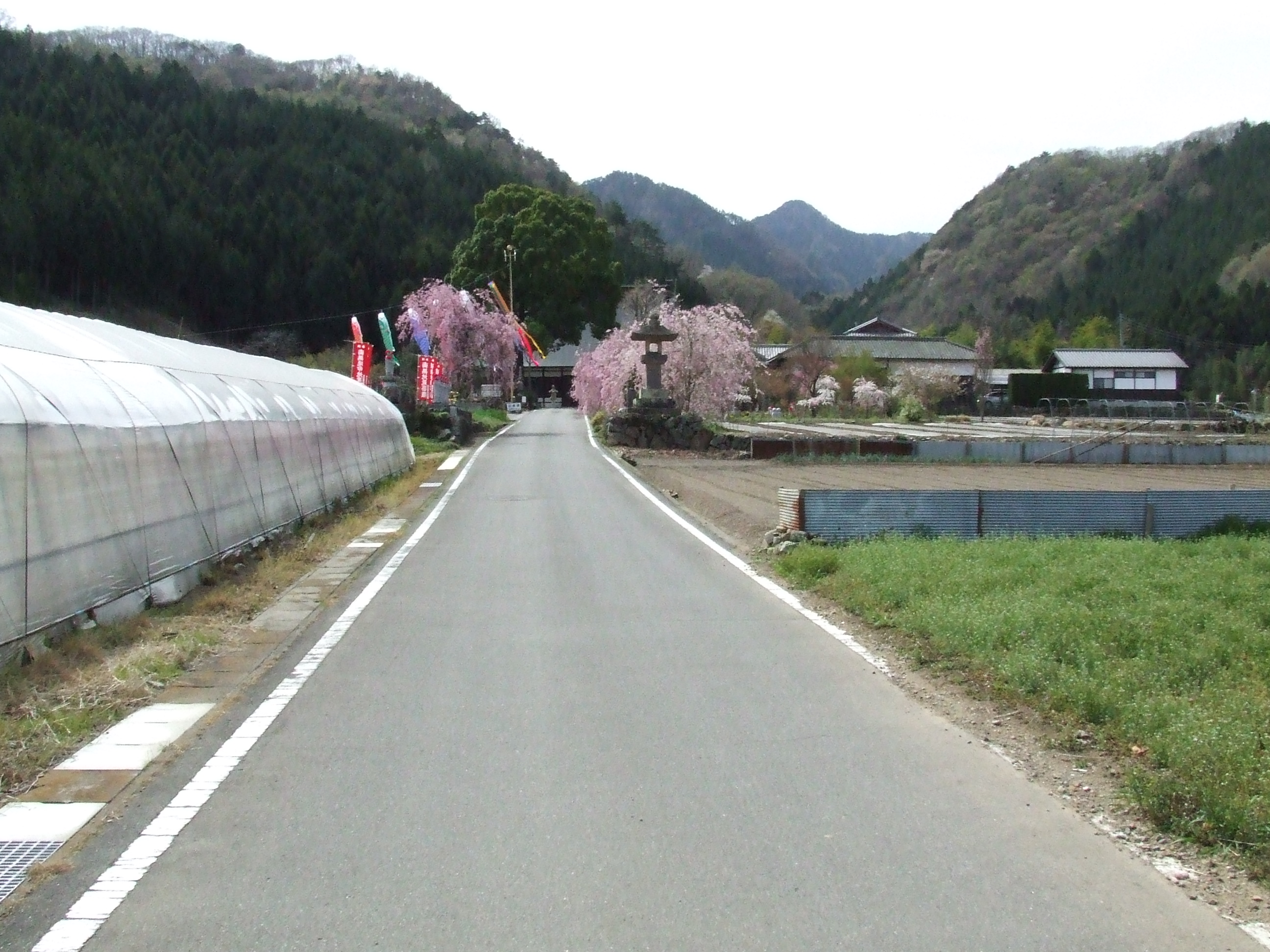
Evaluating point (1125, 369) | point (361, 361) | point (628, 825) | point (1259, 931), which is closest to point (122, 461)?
point (628, 825)

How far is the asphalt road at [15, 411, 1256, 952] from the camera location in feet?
13.5

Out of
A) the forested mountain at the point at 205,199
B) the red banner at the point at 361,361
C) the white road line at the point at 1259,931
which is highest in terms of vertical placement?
the forested mountain at the point at 205,199

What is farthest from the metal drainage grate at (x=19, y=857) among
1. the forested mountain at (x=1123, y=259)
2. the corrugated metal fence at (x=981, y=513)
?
the forested mountain at (x=1123, y=259)

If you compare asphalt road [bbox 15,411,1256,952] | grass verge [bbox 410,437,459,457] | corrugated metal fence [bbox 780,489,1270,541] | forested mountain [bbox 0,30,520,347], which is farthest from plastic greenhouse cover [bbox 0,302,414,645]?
forested mountain [bbox 0,30,520,347]

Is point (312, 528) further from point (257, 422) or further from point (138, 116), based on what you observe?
point (138, 116)

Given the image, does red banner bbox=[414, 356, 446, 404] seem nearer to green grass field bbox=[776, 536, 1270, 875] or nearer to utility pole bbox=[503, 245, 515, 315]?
utility pole bbox=[503, 245, 515, 315]

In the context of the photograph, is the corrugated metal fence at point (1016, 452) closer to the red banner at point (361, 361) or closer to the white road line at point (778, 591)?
the white road line at point (778, 591)

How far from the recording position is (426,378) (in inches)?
1876

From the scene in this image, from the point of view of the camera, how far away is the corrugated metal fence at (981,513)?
14.3 m

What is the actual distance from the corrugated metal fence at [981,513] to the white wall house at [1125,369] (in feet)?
229

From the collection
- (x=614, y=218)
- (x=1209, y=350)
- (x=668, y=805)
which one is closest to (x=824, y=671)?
(x=668, y=805)

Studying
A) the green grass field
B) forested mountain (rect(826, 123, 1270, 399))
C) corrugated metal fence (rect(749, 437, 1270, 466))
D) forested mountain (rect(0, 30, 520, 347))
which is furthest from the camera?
forested mountain (rect(826, 123, 1270, 399))

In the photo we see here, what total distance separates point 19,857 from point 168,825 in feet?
2.00

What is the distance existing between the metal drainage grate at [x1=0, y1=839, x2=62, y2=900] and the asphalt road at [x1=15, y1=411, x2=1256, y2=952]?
A: 26 cm
